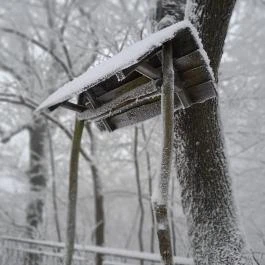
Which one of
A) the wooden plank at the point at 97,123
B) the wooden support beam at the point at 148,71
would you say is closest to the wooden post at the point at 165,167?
the wooden support beam at the point at 148,71

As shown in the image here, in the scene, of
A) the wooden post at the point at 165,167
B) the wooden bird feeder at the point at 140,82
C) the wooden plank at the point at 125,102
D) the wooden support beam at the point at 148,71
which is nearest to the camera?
the wooden post at the point at 165,167

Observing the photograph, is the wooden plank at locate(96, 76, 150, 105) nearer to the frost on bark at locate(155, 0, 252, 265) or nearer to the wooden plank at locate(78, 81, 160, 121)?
the wooden plank at locate(78, 81, 160, 121)

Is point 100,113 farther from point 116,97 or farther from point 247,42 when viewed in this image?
point 247,42

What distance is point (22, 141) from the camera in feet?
46.6

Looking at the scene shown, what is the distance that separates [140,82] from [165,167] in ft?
3.14

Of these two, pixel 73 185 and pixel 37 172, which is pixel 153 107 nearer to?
pixel 73 185

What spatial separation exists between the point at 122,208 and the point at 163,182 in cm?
2246

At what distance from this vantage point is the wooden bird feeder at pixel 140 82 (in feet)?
8.09

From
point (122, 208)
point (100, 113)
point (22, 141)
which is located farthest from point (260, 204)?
point (122, 208)

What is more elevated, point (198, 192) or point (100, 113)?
point (100, 113)

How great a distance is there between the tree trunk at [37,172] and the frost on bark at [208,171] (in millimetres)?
7908

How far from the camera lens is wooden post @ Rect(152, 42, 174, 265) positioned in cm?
235

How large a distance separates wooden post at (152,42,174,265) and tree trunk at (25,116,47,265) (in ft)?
27.7

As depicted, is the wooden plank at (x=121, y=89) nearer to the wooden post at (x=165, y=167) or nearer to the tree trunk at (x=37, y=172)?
the wooden post at (x=165, y=167)
